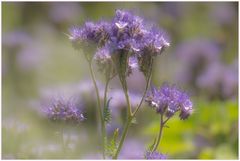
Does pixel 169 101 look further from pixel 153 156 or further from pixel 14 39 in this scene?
pixel 14 39

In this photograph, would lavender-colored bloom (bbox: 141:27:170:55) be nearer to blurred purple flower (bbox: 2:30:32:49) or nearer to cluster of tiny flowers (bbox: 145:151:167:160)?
cluster of tiny flowers (bbox: 145:151:167:160)

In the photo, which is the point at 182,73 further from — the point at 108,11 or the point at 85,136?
the point at 85,136

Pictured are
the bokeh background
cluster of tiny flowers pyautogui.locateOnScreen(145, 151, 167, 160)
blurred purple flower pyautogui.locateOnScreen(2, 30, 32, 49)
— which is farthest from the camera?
blurred purple flower pyautogui.locateOnScreen(2, 30, 32, 49)

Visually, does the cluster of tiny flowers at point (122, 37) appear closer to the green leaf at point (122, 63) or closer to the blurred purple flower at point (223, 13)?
the green leaf at point (122, 63)

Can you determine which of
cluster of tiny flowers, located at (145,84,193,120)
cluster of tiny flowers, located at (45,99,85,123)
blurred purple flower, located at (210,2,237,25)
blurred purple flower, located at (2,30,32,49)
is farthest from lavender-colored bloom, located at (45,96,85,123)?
blurred purple flower, located at (210,2,237,25)

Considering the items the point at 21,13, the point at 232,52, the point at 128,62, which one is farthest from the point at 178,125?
the point at 21,13

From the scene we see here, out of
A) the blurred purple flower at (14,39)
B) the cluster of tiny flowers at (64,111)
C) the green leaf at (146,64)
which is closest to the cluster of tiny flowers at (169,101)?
the green leaf at (146,64)
